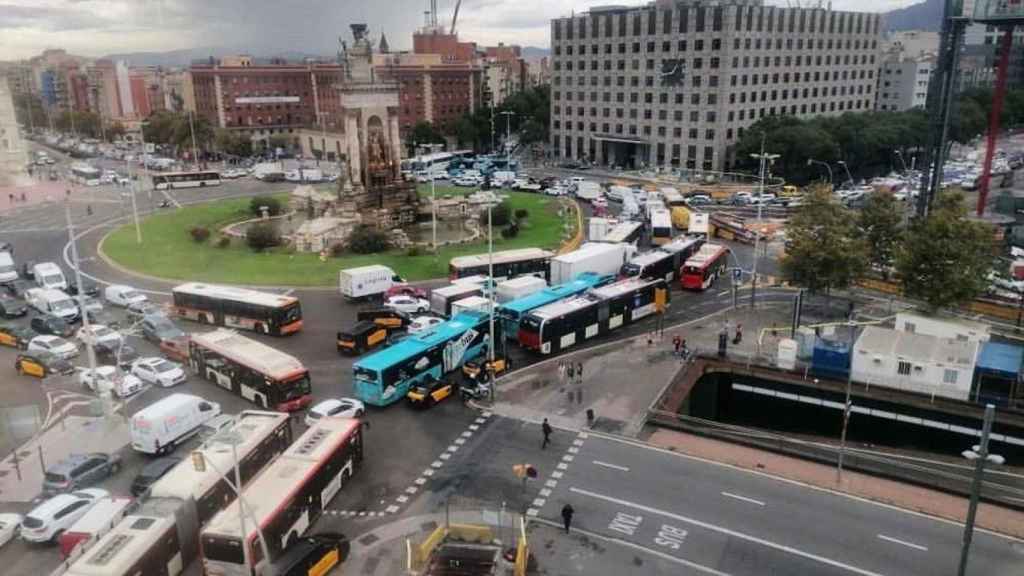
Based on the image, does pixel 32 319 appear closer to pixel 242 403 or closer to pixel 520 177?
pixel 242 403

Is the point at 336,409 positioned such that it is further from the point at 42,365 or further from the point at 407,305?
the point at 42,365

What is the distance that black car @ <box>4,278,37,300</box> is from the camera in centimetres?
4841

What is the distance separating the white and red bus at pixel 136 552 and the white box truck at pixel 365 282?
25345mm

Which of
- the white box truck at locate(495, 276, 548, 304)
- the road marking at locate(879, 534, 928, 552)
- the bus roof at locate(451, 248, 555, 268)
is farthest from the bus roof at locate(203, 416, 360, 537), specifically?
the bus roof at locate(451, 248, 555, 268)

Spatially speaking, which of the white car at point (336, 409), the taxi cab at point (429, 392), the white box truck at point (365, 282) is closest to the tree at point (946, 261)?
the taxi cab at point (429, 392)

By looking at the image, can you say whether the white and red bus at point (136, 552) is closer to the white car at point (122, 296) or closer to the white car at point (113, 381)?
the white car at point (113, 381)

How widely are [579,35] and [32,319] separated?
8985 centimetres

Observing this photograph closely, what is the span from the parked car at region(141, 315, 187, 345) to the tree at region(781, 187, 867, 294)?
33.6m

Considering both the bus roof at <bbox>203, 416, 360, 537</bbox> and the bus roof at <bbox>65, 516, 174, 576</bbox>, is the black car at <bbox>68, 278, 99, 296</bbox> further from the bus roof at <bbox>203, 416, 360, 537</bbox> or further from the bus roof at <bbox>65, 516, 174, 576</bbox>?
the bus roof at <bbox>65, 516, 174, 576</bbox>

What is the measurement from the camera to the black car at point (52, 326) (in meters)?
40.3

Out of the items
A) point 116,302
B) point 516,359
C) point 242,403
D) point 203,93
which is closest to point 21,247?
point 116,302

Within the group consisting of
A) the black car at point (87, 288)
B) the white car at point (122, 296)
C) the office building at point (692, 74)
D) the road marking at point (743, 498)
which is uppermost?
the office building at point (692, 74)

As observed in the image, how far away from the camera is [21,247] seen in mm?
61219

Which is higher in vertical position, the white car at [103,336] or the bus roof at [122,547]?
the bus roof at [122,547]
